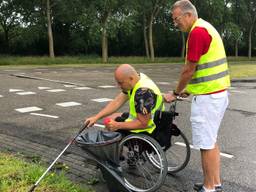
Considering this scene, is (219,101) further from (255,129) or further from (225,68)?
(255,129)

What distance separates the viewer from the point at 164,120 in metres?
4.29

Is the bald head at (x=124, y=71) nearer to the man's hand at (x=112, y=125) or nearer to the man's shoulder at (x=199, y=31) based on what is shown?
the man's hand at (x=112, y=125)

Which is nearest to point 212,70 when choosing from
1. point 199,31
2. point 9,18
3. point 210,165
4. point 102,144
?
point 199,31

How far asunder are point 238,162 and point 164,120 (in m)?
1.63

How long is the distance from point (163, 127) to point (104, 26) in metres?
31.9

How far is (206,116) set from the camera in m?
3.83

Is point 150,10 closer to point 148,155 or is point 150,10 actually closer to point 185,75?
point 148,155

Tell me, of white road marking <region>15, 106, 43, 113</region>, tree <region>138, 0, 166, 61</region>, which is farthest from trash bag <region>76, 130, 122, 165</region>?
tree <region>138, 0, 166, 61</region>

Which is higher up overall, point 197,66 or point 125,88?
point 197,66

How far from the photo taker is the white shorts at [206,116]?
12.6 ft

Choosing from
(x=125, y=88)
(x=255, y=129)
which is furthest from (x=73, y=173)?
(x=255, y=129)

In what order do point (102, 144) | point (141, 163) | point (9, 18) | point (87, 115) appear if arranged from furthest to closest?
1. point (9, 18)
2. point (87, 115)
3. point (141, 163)
4. point (102, 144)

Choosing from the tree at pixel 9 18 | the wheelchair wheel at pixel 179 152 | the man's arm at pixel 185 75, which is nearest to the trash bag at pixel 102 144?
the man's arm at pixel 185 75

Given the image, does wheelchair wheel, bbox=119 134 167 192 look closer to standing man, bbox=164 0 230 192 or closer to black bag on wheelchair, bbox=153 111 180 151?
black bag on wheelchair, bbox=153 111 180 151
